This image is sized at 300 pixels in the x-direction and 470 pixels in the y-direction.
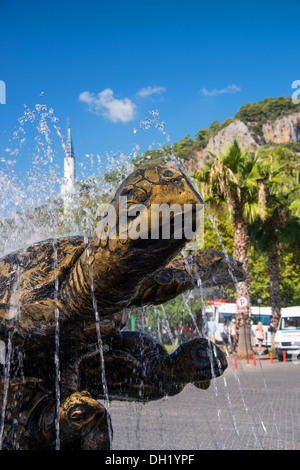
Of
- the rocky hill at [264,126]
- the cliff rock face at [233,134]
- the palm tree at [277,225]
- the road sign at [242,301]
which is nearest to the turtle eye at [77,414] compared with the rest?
the road sign at [242,301]

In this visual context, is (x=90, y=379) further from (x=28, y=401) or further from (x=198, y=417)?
(x=198, y=417)

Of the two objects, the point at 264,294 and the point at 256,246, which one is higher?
the point at 256,246

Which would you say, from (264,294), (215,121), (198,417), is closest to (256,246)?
(264,294)

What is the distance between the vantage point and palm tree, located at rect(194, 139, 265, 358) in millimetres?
16516

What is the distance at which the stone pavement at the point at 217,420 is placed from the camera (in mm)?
5594

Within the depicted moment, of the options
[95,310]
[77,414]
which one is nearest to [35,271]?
[95,310]

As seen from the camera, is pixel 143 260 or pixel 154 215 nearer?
pixel 154 215

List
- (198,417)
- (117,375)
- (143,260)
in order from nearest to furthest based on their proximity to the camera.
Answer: (143,260)
(117,375)
(198,417)

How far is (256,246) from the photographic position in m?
22.3

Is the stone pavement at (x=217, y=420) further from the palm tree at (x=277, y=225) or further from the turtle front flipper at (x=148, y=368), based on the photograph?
the palm tree at (x=277, y=225)

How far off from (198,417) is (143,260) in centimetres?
638

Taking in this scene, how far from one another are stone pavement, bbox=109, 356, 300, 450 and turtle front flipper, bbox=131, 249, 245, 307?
4.51 feet
